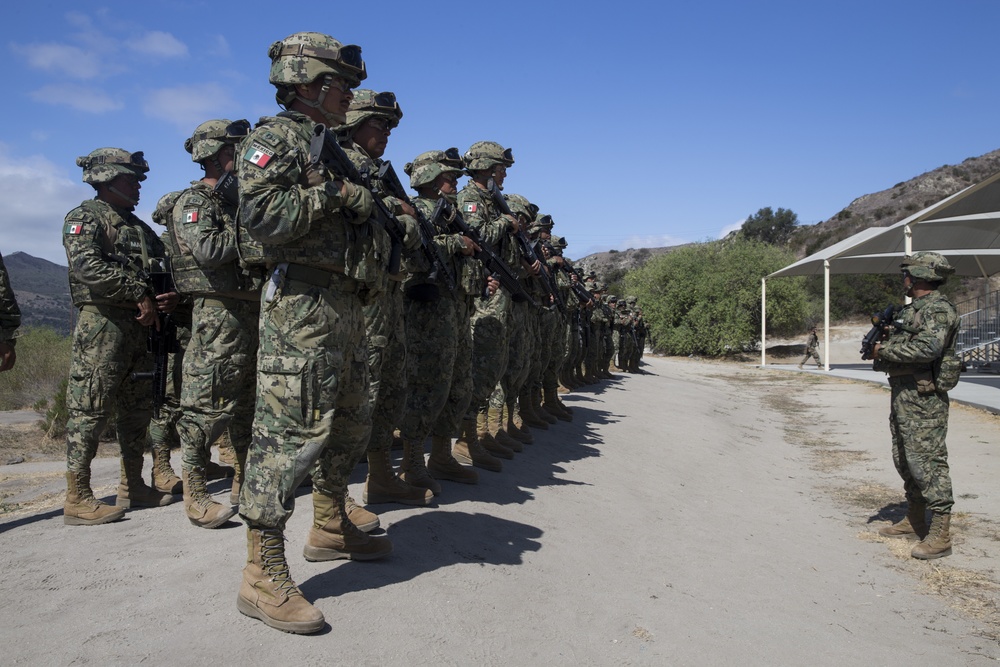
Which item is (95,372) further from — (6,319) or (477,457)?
(477,457)

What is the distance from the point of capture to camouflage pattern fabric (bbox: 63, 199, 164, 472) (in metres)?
4.83

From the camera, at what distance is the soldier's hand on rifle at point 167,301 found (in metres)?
5.11

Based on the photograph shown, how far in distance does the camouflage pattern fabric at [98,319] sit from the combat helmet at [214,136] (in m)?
0.72

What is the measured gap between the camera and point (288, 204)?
3029mm

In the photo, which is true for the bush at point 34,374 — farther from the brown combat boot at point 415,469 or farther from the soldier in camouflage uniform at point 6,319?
the brown combat boot at point 415,469

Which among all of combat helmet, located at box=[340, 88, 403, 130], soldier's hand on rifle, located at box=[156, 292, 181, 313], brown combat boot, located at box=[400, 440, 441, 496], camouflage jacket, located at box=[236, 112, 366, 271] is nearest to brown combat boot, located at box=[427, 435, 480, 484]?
brown combat boot, located at box=[400, 440, 441, 496]

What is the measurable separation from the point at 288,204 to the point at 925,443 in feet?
17.1

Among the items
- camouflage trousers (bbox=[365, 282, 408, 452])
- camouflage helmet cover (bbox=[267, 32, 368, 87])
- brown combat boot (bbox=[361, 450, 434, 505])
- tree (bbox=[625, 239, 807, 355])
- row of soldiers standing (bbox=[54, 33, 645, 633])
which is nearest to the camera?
row of soldiers standing (bbox=[54, 33, 645, 633])

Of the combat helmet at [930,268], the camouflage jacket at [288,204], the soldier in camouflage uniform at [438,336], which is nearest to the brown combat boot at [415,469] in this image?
the soldier in camouflage uniform at [438,336]

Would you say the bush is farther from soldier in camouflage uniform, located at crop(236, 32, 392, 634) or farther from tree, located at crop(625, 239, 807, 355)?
tree, located at crop(625, 239, 807, 355)

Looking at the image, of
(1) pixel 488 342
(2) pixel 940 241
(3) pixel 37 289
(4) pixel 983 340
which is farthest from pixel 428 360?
(3) pixel 37 289

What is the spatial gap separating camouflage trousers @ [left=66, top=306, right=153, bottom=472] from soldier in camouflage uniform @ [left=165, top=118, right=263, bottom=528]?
0.57 meters

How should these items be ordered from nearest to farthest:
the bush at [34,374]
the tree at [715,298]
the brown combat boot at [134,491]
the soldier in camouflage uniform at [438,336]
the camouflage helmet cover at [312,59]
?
the camouflage helmet cover at [312,59], the brown combat boot at [134,491], the soldier in camouflage uniform at [438,336], the bush at [34,374], the tree at [715,298]

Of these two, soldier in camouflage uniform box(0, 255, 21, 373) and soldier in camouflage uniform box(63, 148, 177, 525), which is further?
soldier in camouflage uniform box(63, 148, 177, 525)
